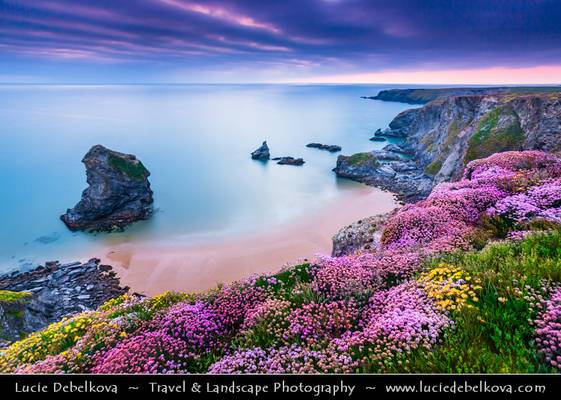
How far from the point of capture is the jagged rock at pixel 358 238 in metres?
16.3

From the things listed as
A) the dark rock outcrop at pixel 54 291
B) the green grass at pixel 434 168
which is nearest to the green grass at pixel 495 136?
the green grass at pixel 434 168

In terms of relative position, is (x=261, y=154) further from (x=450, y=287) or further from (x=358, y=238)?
(x=450, y=287)

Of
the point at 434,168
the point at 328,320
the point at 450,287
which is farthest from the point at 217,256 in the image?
the point at 434,168

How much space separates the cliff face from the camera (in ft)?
117

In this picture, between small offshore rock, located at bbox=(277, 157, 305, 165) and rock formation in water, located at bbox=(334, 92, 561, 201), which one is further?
small offshore rock, located at bbox=(277, 157, 305, 165)

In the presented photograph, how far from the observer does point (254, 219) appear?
144ft

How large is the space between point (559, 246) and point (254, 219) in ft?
125

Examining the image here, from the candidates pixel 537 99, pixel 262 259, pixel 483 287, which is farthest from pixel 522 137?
pixel 483 287

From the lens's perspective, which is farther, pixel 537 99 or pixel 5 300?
pixel 537 99

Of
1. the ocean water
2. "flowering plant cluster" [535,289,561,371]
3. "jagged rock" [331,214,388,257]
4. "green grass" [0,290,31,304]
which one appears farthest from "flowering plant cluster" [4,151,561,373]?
the ocean water

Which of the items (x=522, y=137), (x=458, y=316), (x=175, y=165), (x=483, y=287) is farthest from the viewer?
(x=175, y=165)

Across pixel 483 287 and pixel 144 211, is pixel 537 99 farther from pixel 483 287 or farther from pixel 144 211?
pixel 144 211

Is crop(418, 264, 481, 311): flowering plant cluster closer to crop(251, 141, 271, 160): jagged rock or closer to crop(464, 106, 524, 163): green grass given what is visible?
crop(464, 106, 524, 163): green grass

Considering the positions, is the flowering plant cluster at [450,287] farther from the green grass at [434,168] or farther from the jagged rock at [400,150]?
the jagged rock at [400,150]
